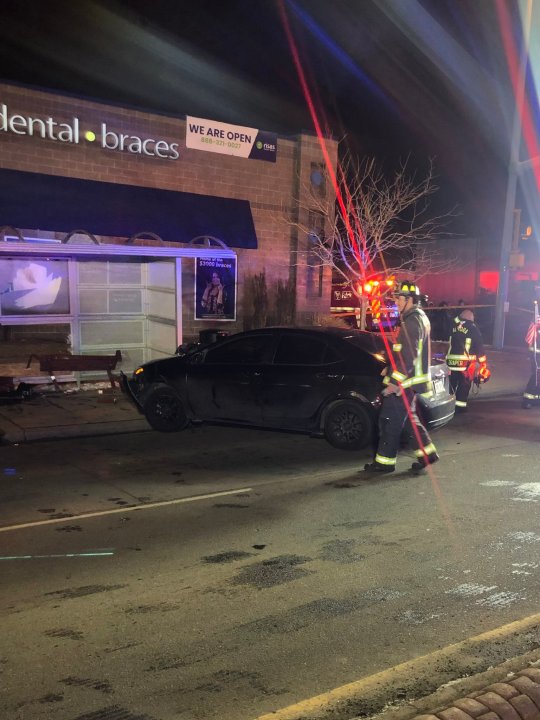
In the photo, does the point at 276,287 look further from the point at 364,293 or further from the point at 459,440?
the point at 459,440

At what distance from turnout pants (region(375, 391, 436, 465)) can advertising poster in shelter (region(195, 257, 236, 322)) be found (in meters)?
7.53

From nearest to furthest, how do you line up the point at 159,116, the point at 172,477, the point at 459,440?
the point at 172,477
the point at 459,440
the point at 159,116

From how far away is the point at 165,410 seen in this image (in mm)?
9000

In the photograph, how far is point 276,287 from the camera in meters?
15.0

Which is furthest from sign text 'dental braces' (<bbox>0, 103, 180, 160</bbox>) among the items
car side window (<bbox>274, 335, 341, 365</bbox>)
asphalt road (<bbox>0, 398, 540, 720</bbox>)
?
asphalt road (<bbox>0, 398, 540, 720</bbox>)

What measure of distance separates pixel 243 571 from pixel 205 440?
420 cm

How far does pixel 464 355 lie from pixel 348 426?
3.60 metres

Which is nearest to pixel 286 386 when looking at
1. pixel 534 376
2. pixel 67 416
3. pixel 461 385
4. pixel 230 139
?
pixel 67 416

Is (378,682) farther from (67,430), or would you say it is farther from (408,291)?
(67,430)

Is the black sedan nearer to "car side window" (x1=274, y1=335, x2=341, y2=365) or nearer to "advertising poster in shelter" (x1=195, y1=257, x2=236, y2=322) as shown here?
"car side window" (x1=274, y1=335, x2=341, y2=365)

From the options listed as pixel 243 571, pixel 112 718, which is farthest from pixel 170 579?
pixel 112 718

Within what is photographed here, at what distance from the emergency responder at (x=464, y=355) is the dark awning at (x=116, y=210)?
4.82m

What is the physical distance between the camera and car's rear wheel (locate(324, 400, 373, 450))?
7.89 meters

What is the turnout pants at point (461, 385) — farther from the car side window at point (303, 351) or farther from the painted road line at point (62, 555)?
the painted road line at point (62, 555)
